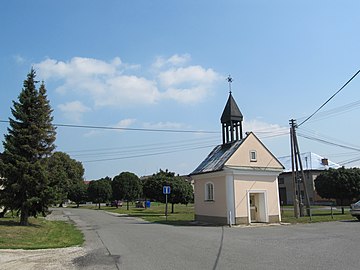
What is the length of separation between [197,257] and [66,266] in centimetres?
366

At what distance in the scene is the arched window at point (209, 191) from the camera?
26.5 metres

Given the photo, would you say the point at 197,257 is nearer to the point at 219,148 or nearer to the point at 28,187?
the point at 28,187

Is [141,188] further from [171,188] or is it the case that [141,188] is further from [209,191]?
[209,191]

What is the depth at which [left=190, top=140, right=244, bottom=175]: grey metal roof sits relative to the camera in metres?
25.7

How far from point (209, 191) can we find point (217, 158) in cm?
248

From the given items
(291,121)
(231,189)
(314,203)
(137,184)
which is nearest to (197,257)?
(231,189)

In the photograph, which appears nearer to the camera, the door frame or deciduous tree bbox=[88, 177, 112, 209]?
the door frame

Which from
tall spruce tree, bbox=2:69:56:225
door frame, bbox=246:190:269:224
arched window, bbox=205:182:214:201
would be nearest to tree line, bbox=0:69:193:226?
tall spruce tree, bbox=2:69:56:225

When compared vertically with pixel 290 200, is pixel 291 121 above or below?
above

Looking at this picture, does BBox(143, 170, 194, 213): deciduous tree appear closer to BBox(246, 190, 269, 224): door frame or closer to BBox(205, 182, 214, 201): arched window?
BBox(205, 182, 214, 201): arched window

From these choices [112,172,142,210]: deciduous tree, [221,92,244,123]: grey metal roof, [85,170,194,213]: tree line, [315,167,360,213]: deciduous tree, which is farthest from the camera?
[112,172,142,210]: deciduous tree

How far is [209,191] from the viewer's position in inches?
1062

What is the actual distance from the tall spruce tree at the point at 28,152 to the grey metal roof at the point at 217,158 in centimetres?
1074

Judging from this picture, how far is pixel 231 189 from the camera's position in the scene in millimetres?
24484
